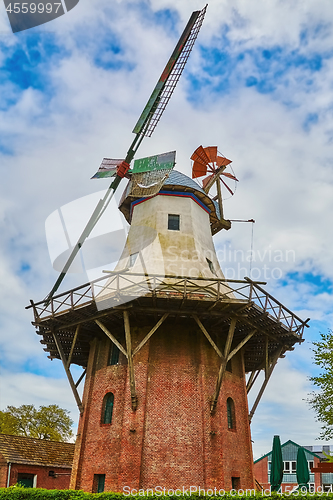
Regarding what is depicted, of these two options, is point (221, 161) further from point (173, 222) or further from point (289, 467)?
point (289, 467)

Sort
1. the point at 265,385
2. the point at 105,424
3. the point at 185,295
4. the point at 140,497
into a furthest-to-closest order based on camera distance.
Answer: the point at 265,385 → the point at 105,424 → the point at 185,295 → the point at 140,497

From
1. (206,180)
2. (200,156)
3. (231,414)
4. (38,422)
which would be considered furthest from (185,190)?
(38,422)

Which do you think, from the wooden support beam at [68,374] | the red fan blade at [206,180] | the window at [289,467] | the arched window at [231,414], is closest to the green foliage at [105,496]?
the wooden support beam at [68,374]

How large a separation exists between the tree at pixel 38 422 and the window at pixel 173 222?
29557 mm

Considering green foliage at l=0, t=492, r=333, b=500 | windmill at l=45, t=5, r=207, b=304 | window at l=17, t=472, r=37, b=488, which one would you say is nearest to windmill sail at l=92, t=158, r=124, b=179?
windmill at l=45, t=5, r=207, b=304

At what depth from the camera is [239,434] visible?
703 inches

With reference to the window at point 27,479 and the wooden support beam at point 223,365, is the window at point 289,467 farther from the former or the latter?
the wooden support beam at point 223,365

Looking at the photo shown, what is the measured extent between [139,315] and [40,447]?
13606 mm

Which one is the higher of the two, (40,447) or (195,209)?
(195,209)

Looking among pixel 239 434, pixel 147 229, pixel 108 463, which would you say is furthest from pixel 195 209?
pixel 108 463

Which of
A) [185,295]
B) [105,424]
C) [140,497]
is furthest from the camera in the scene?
[105,424]

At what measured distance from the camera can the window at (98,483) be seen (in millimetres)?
16188

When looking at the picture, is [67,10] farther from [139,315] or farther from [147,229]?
[147,229]

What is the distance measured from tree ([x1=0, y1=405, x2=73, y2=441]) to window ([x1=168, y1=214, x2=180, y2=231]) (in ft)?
97.0
